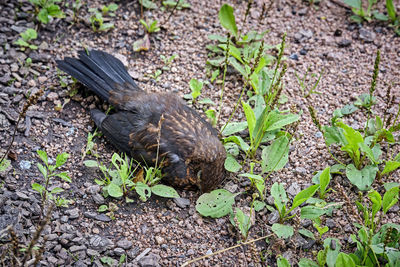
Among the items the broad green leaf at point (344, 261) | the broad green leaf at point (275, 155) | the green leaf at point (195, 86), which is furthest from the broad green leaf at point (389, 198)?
the green leaf at point (195, 86)

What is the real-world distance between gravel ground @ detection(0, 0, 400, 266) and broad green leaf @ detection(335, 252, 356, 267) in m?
0.41

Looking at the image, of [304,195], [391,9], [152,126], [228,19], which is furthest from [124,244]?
[391,9]

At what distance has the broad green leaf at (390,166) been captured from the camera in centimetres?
416

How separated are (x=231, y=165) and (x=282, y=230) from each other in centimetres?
81

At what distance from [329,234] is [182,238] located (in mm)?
1295

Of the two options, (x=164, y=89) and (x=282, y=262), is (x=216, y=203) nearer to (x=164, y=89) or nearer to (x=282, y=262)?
(x=282, y=262)

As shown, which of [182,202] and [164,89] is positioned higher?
[164,89]

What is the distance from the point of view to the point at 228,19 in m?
5.44

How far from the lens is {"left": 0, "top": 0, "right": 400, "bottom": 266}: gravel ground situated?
3873mm

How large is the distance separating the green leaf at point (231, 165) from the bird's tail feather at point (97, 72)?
4.10 feet

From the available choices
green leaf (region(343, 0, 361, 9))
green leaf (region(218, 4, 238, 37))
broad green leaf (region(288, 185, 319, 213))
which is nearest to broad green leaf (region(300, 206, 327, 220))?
broad green leaf (region(288, 185, 319, 213))

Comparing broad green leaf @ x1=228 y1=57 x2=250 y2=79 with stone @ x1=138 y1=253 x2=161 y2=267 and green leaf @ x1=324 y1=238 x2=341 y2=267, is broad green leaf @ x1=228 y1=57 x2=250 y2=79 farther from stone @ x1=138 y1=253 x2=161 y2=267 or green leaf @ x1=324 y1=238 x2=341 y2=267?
stone @ x1=138 y1=253 x2=161 y2=267

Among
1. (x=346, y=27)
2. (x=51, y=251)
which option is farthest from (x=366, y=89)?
(x=51, y=251)

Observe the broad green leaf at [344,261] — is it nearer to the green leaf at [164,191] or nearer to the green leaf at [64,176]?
the green leaf at [164,191]
